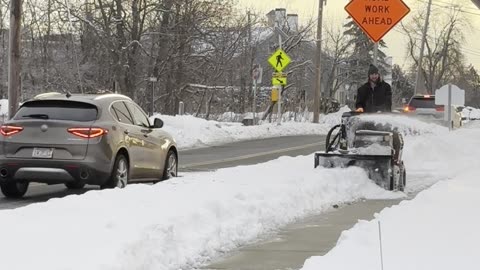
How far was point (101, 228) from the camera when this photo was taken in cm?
641

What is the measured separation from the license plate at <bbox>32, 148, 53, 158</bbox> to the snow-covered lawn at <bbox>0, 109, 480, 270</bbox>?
5.82 ft

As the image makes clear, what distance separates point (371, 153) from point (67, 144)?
504cm

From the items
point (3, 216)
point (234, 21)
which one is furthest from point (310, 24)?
point (3, 216)

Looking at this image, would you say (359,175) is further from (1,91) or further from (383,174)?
(1,91)

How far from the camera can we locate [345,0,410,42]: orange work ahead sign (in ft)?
46.9

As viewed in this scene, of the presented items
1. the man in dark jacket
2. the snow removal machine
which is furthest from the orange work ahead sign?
the snow removal machine

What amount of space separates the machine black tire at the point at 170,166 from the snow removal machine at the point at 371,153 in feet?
9.28

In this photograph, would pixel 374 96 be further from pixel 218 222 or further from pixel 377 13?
pixel 218 222

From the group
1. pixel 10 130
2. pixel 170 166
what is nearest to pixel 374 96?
pixel 170 166

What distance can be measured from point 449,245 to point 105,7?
27254 mm

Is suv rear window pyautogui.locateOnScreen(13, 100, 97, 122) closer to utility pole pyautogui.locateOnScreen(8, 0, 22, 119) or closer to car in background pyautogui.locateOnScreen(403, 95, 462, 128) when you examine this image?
utility pole pyautogui.locateOnScreen(8, 0, 22, 119)

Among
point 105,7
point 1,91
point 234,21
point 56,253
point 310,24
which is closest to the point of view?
point 56,253

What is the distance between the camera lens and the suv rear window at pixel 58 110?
10144 millimetres

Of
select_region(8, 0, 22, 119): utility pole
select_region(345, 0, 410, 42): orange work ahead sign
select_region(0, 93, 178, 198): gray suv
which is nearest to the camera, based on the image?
select_region(0, 93, 178, 198): gray suv
